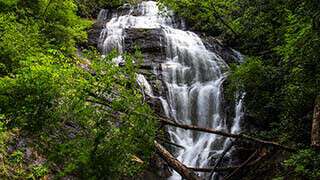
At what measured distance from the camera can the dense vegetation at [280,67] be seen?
8.30 meters

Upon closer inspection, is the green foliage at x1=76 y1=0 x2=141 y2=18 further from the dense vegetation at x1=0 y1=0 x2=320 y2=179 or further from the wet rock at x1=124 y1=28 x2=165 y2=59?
the dense vegetation at x1=0 y1=0 x2=320 y2=179

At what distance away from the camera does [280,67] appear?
40.6ft

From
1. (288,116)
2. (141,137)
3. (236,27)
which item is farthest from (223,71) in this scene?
(141,137)

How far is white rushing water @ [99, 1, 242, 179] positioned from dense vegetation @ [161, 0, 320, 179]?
66.0 inches

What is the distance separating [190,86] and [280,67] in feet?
18.3

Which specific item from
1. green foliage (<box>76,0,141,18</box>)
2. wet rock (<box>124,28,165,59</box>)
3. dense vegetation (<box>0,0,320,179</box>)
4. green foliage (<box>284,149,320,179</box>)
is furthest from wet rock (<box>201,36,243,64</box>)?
green foliage (<box>284,149,320,179</box>)

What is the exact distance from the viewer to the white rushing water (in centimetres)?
1450

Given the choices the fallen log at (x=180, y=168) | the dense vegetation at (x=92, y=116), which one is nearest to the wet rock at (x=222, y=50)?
the dense vegetation at (x=92, y=116)

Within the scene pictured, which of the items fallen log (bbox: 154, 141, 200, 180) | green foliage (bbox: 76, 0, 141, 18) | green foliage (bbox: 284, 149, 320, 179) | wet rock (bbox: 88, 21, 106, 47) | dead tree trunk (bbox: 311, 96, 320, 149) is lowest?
fallen log (bbox: 154, 141, 200, 180)

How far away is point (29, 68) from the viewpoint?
8.62m

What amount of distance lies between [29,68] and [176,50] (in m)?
12.0

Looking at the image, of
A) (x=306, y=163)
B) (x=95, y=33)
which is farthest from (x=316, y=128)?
(x=95, y=33)

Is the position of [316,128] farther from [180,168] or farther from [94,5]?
[94,5]

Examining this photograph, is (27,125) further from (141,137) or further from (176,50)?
(176,50)
